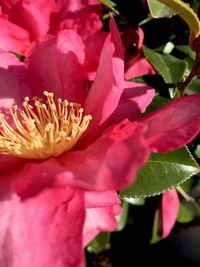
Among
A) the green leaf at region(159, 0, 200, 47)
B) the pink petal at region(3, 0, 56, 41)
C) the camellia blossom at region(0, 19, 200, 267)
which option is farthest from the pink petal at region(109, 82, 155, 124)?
the pink petal at region(3, 0, 56, 41)

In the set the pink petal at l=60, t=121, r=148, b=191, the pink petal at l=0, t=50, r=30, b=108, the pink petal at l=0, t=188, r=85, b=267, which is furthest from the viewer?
the pink petal at l=0, t=50, r=30, b=108

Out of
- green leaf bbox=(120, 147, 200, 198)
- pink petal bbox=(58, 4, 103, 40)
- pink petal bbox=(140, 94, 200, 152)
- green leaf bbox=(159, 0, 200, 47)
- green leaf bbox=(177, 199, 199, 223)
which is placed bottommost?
green leaf bbox=(177, 199, 199, 223)

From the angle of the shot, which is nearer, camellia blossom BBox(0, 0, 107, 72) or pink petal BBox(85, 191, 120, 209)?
pink petal BBox(85, 191, 120, 209)

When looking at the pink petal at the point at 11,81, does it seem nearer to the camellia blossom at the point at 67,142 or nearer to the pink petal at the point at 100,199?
the camellia blossom at the point at 67,142

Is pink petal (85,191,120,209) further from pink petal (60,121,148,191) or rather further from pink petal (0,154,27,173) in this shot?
pink petal (0,154,27,173)

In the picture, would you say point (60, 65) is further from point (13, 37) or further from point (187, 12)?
point (187, 12)

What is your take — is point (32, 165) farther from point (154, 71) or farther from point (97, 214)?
point (154, 71)

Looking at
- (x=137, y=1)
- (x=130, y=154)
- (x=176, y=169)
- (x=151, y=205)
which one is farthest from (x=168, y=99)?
(x=151, y=205)
